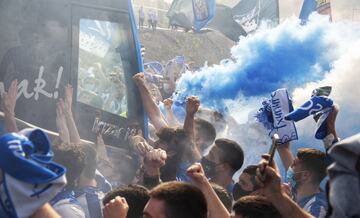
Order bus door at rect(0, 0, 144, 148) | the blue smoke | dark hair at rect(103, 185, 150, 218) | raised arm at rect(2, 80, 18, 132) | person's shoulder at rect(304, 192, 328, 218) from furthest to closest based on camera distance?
the blue smoke, bus door at rect(0, 0, 144, 148), raised arm at rect(2, 80, 18, 132), person's shoulder at rect(304, 192, 328, 218), dark hair at rect(103, 185, 150, 218)

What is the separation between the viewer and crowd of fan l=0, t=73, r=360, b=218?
67.0 inches

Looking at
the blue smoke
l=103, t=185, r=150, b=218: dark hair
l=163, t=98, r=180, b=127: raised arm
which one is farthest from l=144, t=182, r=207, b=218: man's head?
l=163, t=98, r=180, b=127: raised arm

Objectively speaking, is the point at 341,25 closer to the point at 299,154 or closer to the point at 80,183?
the point at 299,154

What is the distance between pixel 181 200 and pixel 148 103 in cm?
285

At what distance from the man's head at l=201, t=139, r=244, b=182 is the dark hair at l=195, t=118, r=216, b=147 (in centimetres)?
77

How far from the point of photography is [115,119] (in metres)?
5.19

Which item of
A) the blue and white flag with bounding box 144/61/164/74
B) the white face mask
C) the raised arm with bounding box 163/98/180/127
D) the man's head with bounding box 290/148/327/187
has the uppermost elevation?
the man's head with bounding box 290/148/327/187

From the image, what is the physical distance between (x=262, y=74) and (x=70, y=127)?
1800 millimetres

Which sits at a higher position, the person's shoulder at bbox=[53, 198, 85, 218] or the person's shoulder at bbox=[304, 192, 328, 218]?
the person's shoulder at bbox=[53, 198, 85, 218]

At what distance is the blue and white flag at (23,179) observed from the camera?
1702 mm

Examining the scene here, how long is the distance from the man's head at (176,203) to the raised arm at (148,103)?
106 inches

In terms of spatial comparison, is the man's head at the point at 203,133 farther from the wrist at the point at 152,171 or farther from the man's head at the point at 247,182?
the wrist at the point at 152,171

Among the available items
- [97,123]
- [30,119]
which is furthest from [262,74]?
[30,119]

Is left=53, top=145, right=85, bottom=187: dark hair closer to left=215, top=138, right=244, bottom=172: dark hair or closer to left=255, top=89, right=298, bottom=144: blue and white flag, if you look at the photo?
left=215, top=138, right=244, bottom=172: dark hair
